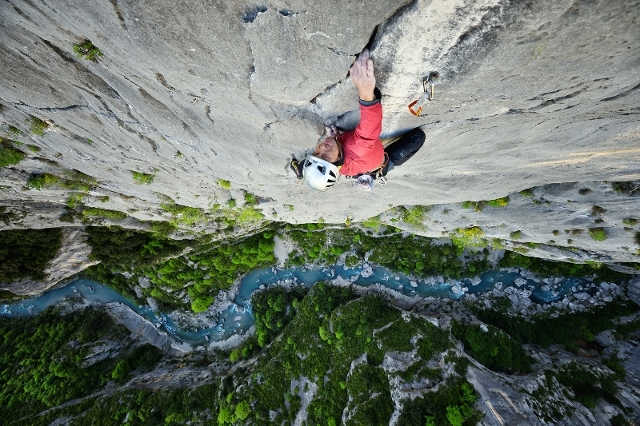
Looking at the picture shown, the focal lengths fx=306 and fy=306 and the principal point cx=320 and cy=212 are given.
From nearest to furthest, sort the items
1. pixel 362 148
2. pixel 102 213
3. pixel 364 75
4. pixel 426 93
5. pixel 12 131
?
1. pixel 364 75
2. pixel 426 93
3. pixel 362 148
4. pixel 12 131
5. pixel 102 213

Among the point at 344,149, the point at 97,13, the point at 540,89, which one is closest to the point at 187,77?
the point at 97,13

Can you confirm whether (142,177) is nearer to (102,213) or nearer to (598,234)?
(102,213)

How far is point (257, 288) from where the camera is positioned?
20.5 m

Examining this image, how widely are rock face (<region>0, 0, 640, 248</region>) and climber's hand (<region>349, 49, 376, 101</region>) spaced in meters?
0.10

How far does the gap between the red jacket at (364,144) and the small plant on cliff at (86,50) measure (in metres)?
3.98

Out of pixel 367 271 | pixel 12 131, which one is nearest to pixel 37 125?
pixel 12 131

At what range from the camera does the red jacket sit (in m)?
4.20

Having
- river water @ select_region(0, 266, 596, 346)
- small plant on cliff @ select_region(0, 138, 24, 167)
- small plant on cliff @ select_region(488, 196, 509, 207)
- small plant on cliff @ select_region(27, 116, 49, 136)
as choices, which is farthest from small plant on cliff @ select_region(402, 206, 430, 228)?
small plant on cliff @ select_region(0, 138, 24, 167)

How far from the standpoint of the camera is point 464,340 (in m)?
15.5

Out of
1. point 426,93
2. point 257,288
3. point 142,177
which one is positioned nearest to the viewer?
point 426,93

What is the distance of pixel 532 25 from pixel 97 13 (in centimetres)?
488

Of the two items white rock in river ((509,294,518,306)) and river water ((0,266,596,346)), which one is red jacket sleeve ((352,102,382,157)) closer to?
river water ((0,266,596,346))

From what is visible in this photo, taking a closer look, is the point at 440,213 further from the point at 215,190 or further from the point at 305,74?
the point at 305,74

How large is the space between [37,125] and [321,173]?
6.73m
